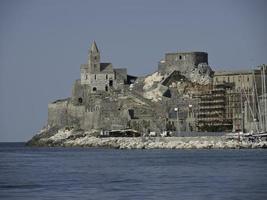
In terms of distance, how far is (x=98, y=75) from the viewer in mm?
115188

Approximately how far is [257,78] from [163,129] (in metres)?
11.7

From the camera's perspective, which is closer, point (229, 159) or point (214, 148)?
point (229, 159)

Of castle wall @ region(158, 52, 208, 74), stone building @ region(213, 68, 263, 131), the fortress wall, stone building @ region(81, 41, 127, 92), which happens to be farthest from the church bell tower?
stone building @ region(213, 68, 263, 131)

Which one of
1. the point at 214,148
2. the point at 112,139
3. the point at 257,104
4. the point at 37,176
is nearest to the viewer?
the point at 37,176

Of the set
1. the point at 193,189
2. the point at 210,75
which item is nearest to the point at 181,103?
the point at 210,75

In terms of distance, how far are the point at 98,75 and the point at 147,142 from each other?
2647 cm

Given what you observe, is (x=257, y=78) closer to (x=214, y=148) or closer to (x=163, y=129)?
(x=163, y=129)

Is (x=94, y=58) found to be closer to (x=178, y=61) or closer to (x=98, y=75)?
(x=98, y=75)

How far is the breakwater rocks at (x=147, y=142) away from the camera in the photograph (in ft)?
267

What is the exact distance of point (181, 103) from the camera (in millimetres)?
104250

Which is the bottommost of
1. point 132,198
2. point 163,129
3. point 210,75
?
point 132,198

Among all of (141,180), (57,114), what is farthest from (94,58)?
(141,180)

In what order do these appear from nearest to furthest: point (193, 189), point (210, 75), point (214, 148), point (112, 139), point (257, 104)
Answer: point (193, 189)
point (214, 148)
point (257, 104)
point (112, 139)
point (210, 75)

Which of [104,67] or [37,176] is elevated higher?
[104,67]
